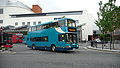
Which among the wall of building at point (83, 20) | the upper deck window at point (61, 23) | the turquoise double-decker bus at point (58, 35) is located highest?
the wall of building at point (83, 20)

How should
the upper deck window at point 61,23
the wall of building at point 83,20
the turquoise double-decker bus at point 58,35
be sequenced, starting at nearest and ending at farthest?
the turquoise double-decker bus at point 58,35 < the upper deck window at point 61,23 < the wall of building at point 83,20

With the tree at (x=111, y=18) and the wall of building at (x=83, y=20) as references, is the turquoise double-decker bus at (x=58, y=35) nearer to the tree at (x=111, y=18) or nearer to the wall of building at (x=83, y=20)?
the tree at (x=111, y=18)

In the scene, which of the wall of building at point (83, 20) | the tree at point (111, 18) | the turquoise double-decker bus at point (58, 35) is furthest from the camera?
the wall of building at point (83, 20)

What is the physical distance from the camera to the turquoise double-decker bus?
1552 centimetres

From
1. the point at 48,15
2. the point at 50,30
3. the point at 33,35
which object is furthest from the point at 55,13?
the point at 50,30

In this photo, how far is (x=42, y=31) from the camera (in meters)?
18.9

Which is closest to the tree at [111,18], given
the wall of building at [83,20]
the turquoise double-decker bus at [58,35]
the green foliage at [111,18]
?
the green foliage at [111,18]

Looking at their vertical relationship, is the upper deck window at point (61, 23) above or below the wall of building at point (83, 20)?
below

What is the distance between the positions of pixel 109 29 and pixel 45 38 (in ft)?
32.1

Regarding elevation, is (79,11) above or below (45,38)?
above

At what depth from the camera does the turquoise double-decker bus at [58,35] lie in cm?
1552

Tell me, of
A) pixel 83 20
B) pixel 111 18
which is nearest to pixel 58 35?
pixel 111 18

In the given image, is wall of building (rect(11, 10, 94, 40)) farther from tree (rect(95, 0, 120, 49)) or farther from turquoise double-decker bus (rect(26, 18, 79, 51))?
turquoise double-decker bus (rect(26, 18, 79, 51))

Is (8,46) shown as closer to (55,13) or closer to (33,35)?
(33,35)
